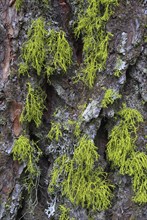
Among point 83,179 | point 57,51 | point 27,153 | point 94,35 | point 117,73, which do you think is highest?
point 94,35

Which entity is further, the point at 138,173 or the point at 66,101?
the point at 66,101

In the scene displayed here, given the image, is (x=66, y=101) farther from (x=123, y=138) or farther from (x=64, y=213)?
(x=64, y=213)

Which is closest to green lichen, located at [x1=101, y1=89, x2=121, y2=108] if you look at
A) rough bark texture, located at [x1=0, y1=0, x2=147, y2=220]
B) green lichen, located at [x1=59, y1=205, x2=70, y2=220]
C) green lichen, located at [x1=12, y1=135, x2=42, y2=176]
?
rough bark texture, located at [x1=0, y1=0, x2=147, y2=220]

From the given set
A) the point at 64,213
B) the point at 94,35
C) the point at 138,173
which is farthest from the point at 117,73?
the point at 64,213

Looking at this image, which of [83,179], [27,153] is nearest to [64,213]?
[83,179]

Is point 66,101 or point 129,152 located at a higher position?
point 66,101
